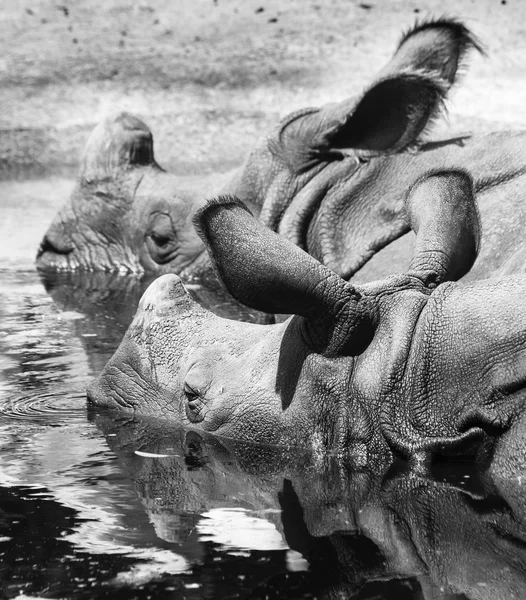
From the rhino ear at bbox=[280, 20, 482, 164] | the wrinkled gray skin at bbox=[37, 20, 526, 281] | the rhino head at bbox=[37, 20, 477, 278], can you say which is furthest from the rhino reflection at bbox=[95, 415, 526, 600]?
the rhino ear at bbox=[280, 20, 482, 164]

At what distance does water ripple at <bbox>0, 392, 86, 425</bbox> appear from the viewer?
5.98 m

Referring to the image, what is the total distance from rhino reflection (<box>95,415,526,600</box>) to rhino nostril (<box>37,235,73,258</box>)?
15.3 feet

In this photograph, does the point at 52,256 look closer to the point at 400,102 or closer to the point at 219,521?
the point at 400,102

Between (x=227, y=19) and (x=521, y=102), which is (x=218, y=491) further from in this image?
(x=227, y=19)

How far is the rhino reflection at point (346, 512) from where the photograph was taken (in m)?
4.03

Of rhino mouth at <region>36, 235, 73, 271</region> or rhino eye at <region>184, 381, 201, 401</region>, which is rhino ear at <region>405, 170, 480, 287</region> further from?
rhino mouth at <region>36, 235, 73, 271</region>

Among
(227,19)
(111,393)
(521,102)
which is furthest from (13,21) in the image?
(111,393)

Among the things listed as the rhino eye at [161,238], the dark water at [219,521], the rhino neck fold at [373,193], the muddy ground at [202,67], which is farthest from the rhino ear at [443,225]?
the muddy ground at [202,67]

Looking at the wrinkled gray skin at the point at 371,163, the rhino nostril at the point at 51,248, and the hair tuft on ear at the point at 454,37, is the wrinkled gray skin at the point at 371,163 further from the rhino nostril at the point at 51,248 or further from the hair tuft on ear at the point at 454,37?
the rhino nostril at the point at 51,248

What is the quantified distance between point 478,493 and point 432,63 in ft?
11.3

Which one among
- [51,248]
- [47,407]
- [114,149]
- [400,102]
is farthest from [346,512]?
[51,248]

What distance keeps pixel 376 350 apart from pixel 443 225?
681mm

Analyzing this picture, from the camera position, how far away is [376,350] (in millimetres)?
4762

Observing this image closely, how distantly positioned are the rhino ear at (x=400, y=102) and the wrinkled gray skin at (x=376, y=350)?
2.01 metres
